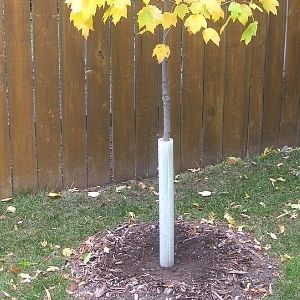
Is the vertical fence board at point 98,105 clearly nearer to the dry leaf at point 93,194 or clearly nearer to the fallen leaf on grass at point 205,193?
the dry leaf at point 93,194

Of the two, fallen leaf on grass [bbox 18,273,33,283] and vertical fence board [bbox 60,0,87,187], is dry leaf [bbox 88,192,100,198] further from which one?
fallen leaf on grass [bbox 18,273,33,283]

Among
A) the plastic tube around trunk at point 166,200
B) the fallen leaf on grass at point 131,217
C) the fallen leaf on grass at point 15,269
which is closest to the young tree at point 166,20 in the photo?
the plastic tube around trunk at point 166,200

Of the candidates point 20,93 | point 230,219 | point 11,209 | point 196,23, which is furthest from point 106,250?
point 196,23

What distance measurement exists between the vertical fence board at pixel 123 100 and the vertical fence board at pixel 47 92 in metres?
0.47

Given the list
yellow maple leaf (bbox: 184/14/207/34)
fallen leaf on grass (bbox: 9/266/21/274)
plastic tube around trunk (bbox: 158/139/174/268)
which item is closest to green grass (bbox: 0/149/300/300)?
fallen leaf on grass (bbox: 9/266/21/274)

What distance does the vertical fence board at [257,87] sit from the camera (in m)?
5.64

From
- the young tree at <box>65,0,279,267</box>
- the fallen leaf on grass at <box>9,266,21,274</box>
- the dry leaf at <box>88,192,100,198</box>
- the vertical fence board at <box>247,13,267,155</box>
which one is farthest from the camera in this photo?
the vertical fence board at <box>247,13,267,155</box>

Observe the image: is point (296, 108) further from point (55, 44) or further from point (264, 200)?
point (55, 44)

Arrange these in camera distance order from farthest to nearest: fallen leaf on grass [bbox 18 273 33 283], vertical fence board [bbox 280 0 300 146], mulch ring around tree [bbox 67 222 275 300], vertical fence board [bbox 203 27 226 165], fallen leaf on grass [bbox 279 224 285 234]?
→ vertical fence board [bbox 280 0 300 146], vertical fence board [bbox 203 27 226 165], fallen leaf on grass [bbox 279 224 285 234], fallen leaf on grass [bbox 18 273 33 283], mulch ring around tree [bbox 67 222 275 300]

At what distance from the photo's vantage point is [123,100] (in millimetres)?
5238

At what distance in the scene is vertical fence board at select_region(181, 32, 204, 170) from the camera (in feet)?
17.6

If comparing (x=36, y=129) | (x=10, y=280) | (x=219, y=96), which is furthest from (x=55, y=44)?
(x=10, y=280)

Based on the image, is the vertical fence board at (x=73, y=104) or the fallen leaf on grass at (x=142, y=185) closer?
the vertical fence board at (x=73, y=104)

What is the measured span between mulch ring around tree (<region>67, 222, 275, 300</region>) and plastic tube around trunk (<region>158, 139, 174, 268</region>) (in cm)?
10
